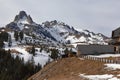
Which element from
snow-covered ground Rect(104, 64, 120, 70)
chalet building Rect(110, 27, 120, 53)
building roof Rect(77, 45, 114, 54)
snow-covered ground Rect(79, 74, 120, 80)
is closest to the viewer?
snow-covered ground Rect(79, 74, 120, 80)

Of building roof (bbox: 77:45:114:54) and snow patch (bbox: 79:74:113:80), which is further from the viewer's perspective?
building roof (bbox: 77:45:114:54)

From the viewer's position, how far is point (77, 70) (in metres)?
61.9

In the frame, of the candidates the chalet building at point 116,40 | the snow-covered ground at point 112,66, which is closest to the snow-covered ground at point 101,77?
the snow-covered ground at point 112,66

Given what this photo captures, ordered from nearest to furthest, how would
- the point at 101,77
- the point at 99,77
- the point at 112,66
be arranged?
1. the point at 101,77
2. the point at 99,77
3. the point at 112,66

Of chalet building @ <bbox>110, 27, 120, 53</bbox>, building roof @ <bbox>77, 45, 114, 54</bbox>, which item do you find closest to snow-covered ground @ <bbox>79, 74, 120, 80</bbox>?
building roof @ <bbox>77, 45, 114, 54</bbox>

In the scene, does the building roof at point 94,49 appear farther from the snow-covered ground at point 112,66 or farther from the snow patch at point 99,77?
the snow patch at point 99,77

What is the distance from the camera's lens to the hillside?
178 feet

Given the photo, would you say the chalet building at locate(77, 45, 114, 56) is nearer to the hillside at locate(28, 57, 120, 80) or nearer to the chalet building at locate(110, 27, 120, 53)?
the chalet building at locate(110, 27, 120, 53)

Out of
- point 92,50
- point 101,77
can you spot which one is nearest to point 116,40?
point 92,50

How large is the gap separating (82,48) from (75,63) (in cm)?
2241

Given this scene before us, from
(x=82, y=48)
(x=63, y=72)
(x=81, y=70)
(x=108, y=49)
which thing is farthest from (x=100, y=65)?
(x=108, y=49)

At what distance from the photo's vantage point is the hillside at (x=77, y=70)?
5413cm

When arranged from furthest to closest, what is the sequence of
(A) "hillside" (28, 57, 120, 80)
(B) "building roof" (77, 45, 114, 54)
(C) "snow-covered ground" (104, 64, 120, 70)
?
1. (B) "building roof" (77, 45, 114, 54)
2. (C) "snow-covered ground" (104, 64, 120, 70)
3. (A) "hillside" (28, 57, 120, 80)

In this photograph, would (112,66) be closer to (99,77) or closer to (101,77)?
(99,77)
